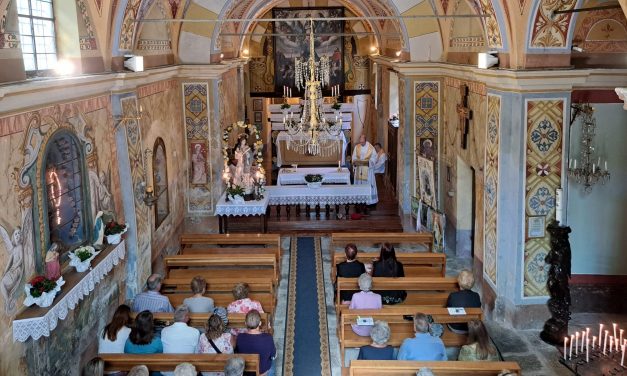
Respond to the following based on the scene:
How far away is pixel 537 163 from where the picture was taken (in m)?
10.4

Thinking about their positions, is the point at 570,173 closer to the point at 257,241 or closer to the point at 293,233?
the point at 257,241

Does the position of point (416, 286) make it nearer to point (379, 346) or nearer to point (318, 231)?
point (379, 346)

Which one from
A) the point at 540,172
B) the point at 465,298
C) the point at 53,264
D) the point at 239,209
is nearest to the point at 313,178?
the point at 239,209

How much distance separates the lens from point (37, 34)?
872 cm

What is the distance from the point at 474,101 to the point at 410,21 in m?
3.77

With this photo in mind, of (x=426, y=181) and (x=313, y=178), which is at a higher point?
(x=426, y=181)

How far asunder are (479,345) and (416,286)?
2882mm

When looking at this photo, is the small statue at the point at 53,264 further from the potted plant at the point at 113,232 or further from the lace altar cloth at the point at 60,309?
the potted plant at the point at 113,232

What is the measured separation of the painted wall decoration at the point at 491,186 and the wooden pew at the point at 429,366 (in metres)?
3.95

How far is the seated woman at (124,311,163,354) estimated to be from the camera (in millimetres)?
7891

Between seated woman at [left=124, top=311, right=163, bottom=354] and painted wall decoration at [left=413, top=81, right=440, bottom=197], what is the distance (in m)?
9.39

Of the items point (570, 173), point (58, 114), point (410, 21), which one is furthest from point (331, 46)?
point (58, 114)

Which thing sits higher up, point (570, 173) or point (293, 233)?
point (570, 173)

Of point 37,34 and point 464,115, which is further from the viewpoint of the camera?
point 464,115
